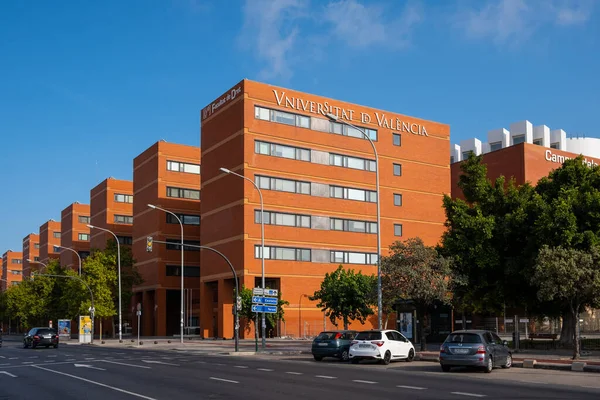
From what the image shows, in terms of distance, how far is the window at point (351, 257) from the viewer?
66812mm

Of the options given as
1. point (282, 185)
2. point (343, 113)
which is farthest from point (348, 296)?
point (343, 113)

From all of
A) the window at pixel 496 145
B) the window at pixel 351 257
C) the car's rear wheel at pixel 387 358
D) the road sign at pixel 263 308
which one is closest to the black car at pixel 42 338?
the road sign at pixel 263 308

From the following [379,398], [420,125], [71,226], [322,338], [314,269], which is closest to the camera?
[379,398]

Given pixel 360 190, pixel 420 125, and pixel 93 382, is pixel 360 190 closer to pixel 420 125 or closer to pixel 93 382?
pixel 420 125

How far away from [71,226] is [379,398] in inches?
4469

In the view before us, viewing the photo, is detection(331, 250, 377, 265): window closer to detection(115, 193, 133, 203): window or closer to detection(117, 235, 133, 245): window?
detection(117, 235, 133, 245): window

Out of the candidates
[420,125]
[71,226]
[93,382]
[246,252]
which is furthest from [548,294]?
[71,226]

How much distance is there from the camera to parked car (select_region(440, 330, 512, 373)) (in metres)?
23.2

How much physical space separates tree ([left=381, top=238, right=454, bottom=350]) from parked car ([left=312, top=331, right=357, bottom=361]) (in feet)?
10.2

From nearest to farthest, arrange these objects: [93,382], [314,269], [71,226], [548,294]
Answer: [93,382]
[548,294]
[314,269]
[71,226]

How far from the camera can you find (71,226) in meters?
121

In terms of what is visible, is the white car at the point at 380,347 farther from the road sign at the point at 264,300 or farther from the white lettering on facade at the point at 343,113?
the white lettering on facade at the point at 343,113

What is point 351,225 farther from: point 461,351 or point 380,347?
point 461,351

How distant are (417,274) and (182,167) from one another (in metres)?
56.4
